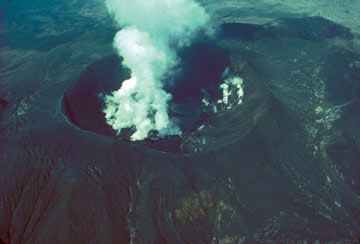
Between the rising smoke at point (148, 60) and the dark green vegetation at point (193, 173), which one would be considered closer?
the dark green vegetation at point (193, 173)

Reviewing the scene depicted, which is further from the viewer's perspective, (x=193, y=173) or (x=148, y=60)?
(x=148, y=60)

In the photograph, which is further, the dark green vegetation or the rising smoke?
the rising smoke

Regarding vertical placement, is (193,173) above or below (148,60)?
below

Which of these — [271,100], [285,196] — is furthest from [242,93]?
[285,196]
